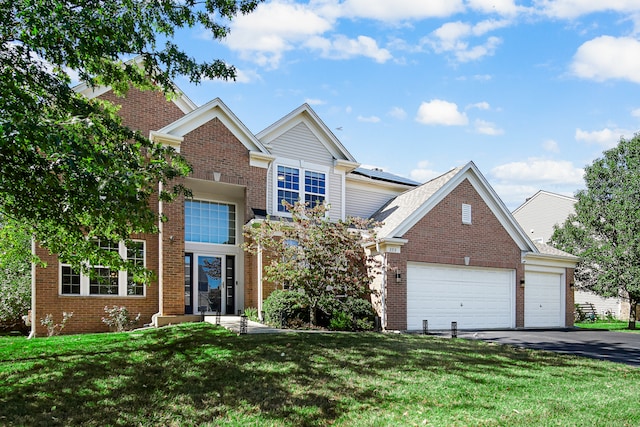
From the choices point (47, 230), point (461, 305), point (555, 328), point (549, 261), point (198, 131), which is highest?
point (198, 131)

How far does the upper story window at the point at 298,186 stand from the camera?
60.9 feet

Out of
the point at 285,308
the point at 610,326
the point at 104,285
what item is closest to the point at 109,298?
the point at 104,285

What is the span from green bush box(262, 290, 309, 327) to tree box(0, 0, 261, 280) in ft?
17.9

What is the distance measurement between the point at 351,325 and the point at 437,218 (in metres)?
5.74

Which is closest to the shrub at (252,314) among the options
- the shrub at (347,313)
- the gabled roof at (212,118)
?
the shrub at (347,313)

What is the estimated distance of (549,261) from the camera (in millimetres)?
20953

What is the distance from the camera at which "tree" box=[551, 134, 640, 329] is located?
22562 millimetres

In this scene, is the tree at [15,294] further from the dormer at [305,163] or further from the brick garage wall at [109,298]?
the dormer at [305,163]

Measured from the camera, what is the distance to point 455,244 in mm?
18453

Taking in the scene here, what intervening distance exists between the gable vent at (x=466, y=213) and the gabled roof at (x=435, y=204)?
0.93 meters

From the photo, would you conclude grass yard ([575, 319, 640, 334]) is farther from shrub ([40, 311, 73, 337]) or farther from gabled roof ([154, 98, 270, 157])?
shrub ([40, 311, 73, 337])

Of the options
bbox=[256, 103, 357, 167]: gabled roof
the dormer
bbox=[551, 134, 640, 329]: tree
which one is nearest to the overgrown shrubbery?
the dormer

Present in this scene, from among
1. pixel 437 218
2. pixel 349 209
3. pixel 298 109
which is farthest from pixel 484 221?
pixel 298 109

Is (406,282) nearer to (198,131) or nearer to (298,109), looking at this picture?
(298,109)
